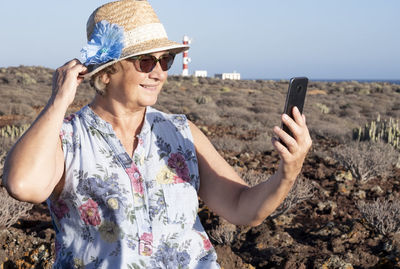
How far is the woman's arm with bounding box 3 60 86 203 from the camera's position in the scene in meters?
1.62

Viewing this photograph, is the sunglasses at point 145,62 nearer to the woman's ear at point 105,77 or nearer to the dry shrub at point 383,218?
the woman's ear at point 105,77

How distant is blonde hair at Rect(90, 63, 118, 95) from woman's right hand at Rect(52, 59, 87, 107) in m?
0.16

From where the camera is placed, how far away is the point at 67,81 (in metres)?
1.74

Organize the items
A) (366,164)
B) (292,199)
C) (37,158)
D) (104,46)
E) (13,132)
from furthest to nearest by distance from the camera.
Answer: (13,132), (366,164), (292,199), (104,46), (37,158)

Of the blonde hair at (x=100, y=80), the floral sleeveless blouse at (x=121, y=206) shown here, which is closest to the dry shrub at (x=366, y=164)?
the floral sleeveless blouse at (x=121, y=206)

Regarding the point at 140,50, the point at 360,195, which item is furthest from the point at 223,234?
the point at 140,50

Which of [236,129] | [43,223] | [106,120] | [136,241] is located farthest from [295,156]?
[236,129]

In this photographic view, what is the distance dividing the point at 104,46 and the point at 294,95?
81cm

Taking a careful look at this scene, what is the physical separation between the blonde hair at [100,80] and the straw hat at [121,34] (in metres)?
0.04

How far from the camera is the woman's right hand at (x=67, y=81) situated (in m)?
1.72

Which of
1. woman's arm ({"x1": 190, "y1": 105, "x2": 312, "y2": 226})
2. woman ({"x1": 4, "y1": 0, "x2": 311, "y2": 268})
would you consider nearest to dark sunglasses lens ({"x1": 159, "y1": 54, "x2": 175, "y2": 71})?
woman ({"x1": 4, "y1": 0, "x2": 311, "y2": 268})

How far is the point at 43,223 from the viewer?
14.6 ft

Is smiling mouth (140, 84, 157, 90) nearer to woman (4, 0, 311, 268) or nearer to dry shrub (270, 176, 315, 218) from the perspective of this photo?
woman (4, 0, 311, 268)

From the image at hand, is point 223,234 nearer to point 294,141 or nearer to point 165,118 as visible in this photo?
point 165,118
